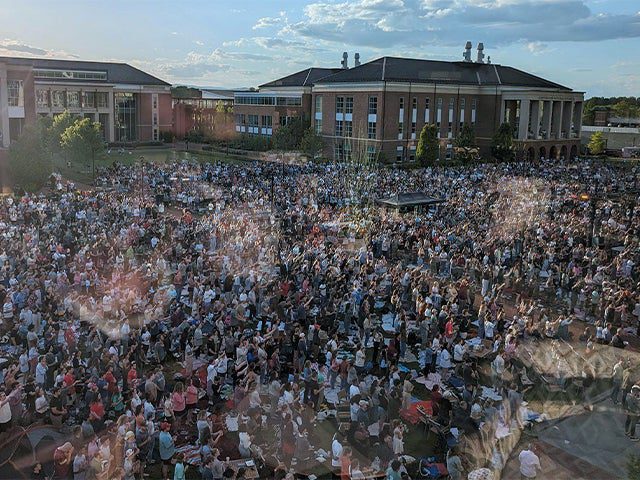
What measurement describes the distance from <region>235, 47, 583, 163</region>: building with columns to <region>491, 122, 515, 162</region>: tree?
3.75 metres

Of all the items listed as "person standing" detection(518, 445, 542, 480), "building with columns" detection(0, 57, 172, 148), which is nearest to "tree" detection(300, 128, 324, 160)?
"building with columns" detection(0, 57, 172, 148)

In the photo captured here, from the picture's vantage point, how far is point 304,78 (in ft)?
253

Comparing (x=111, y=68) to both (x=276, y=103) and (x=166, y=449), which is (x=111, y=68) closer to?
(x=276, y=103)

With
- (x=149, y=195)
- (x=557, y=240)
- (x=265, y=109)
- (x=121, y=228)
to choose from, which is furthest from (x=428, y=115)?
(x=121, y=228)

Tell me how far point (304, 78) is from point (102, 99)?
2504 cm

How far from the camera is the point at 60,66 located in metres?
78.1

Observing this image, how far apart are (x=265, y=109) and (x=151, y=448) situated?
6925 cm

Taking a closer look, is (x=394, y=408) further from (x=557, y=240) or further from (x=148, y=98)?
(x=148, y=98)

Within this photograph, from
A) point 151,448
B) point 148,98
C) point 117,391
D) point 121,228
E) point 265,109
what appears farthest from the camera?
point 148,98

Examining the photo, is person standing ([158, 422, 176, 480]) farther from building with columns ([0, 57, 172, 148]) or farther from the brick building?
the brick building

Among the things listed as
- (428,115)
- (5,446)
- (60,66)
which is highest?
(60,66)

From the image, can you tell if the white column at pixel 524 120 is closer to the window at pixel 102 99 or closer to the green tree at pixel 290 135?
the green tree at pixel 290 135

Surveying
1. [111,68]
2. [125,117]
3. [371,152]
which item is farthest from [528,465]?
[111,68]

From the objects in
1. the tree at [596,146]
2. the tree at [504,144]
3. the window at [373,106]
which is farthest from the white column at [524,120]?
Result: the tree at [596,146]
